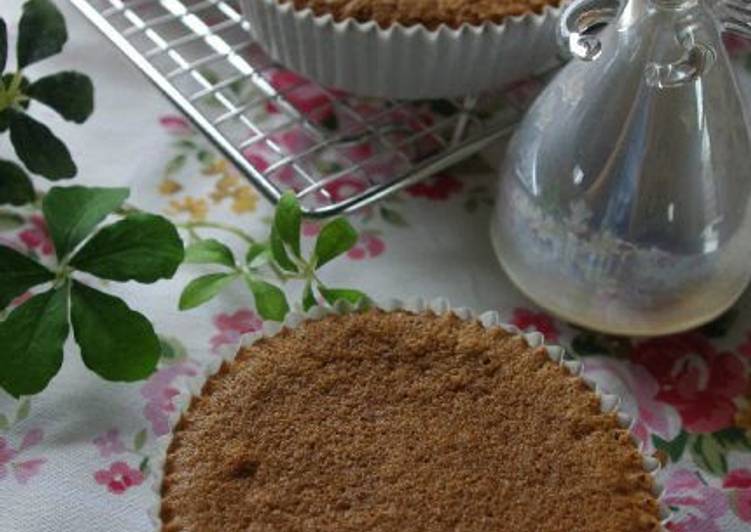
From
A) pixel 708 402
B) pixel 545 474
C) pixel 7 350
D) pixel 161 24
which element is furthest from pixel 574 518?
pixel 161 24

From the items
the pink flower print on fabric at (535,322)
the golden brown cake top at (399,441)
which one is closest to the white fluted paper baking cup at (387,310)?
the golden brown cake top at (399,441)

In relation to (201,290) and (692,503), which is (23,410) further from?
(692,503)

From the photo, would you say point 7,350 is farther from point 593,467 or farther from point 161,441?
point 593,467

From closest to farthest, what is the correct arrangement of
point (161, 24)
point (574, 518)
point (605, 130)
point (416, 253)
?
1. point (574, 518)
2. point (605, 130)
3. point (416, 253)
4. point (161, 24)

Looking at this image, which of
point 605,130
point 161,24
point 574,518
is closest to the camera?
point 574,518

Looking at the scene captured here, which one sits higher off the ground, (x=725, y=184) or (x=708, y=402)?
(x=725, y=184)

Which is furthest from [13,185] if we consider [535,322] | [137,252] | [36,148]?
[535,322]

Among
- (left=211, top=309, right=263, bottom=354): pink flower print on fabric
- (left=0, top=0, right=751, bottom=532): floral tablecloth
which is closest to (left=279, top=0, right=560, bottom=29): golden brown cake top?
(left=0, top=0, right=751, bottom=532): floral tablecloth
